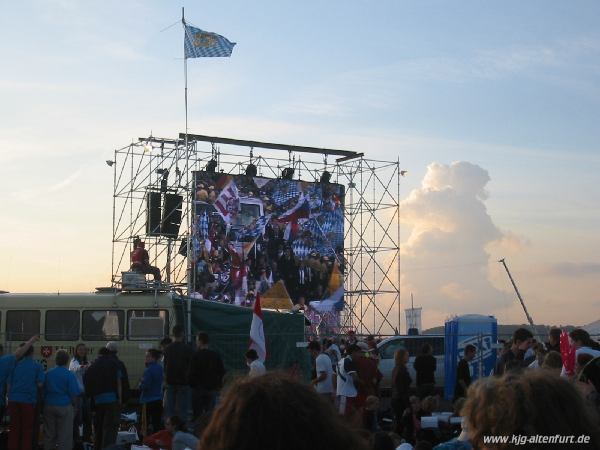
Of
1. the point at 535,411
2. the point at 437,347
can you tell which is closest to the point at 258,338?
the point at 437,347

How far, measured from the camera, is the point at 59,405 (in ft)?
43.1

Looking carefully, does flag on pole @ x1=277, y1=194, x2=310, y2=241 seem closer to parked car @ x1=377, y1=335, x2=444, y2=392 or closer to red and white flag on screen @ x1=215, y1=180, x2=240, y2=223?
red and white flag on screen @ x1=215, y1=180, x2=240, y2=223

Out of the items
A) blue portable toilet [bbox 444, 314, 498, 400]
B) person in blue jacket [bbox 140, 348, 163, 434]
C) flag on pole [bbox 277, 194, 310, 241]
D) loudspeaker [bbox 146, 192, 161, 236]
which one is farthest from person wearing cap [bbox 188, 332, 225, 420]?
flag on pole [bbox 277, 194, 310, 241]

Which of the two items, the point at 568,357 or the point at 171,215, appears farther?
the point at 171,215

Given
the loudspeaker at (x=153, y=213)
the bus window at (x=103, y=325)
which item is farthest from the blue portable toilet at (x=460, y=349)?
the loudspeaker at (x=153, y=213)

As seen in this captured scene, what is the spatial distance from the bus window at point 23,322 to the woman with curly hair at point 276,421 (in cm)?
2010

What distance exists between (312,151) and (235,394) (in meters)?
35.0

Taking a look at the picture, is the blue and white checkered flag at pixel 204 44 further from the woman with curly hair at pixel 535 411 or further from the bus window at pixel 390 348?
the woman with curly hair at pixel 535 411

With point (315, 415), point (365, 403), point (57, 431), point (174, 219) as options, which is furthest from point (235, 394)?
point (174, 219)

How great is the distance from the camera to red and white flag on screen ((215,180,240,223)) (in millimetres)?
33562

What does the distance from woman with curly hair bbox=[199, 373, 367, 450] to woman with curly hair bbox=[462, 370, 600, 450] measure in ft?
2.50

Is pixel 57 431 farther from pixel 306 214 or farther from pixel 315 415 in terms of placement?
pixel 306 214

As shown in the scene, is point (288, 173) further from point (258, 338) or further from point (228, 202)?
point (258, 338)

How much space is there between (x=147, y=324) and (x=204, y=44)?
13.4m
